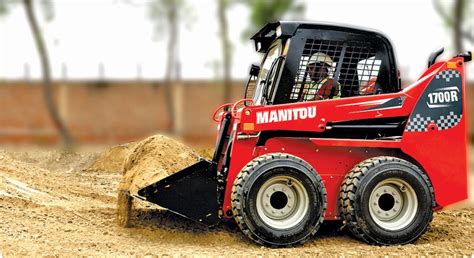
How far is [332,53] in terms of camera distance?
24.8ft

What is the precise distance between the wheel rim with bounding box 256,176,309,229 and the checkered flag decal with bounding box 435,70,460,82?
7.00ft

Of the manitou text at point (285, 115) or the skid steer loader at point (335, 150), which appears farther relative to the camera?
the manitou text at point (285, 115)

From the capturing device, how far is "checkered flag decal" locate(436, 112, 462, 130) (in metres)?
7.46

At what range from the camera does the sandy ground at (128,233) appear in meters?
6.70

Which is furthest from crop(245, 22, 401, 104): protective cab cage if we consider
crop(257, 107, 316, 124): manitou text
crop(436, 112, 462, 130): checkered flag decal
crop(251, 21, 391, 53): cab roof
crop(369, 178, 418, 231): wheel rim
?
crop(369, 178, 418, 231): wheel rim

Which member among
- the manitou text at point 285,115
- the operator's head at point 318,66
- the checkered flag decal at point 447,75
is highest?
the operator's head at point 318,66

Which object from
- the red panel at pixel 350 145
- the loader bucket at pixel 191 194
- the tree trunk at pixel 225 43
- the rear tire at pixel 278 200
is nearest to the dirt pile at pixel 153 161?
the loader bucket at pixel 191 194

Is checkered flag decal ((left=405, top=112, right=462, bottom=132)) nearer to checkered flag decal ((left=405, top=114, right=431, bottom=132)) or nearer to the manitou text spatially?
checkered flag decal ((left=405, top=114, right=431, bottom=132))

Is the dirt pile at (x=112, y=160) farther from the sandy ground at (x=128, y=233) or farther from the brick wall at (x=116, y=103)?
the brick wall at (x=116, y=103)

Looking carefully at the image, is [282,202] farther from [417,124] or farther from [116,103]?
[116,103]

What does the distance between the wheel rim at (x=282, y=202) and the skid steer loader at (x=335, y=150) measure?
0.01 metres

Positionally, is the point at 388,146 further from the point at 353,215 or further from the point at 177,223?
the point at 177,223

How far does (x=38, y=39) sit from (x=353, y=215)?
13137 mm

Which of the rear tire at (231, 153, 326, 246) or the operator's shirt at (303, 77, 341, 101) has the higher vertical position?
the operator's shirt at (303, 77, 341, 101)
